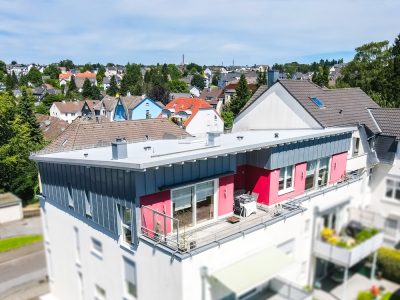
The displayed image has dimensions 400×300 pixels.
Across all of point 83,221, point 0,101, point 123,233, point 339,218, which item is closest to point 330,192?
point 339,218

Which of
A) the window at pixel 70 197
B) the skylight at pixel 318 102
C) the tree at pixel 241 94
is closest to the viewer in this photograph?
the window at pixel 70 197

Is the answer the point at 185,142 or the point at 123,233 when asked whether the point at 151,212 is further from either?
the point at 185,142

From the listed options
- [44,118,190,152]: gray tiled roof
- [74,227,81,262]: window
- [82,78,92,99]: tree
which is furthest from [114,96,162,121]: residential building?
[82,78,92,99]: tree

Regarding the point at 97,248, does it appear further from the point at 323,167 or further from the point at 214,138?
the point at 323,167

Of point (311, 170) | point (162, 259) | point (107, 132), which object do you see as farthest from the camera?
point (107, 132)

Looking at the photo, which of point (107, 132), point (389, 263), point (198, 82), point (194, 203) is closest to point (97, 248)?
point (194, 203)

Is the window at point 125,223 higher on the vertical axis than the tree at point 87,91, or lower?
lower

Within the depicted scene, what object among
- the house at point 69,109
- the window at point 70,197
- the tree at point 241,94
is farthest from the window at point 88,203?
the house at point 69,109

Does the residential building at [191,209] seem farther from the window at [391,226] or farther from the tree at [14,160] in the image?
the tree at [14,160]
